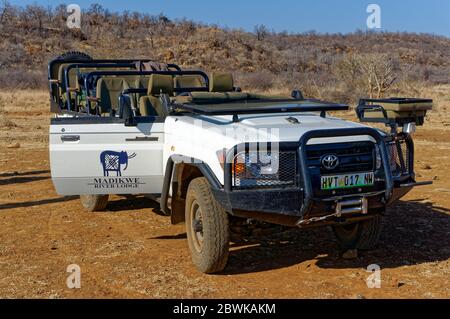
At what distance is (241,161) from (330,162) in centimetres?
69

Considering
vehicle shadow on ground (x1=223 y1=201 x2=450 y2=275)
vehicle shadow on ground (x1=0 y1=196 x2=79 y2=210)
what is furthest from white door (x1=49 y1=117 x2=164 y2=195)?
vehicle shadow on ground (x1=0 y1=196 x2=79 y2=210)

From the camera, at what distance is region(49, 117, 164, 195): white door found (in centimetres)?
600

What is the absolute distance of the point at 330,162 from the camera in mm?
4887

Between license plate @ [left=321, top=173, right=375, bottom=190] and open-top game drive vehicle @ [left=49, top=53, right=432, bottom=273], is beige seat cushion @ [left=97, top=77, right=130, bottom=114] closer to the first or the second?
open-top game drive vehicle @ [left=49, top=53, right=432, bottom=273]

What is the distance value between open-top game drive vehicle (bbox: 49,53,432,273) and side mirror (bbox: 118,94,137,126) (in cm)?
1

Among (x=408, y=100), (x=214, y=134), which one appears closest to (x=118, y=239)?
(x=214, y=134)

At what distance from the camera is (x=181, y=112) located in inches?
244

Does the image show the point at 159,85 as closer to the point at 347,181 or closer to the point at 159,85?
the point at 159,85

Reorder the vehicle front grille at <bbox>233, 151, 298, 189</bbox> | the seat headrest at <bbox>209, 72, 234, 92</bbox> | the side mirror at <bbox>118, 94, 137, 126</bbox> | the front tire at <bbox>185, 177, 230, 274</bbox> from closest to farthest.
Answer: the vehicle front grille at <bbox>233, 151, 298, 189</bbox> → the front tire at <bbox>185, 177, 230, 274</bbox> → the side mirror at <bbox>118, 94, 137, 126</bbox> → the seat headrest at <bbox>209, 72, 234, 92</bbox>

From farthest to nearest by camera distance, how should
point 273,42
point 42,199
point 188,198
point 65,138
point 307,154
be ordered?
point 273,42 < point 42,199 < point 65,138 < point 188,198 < point 307,154

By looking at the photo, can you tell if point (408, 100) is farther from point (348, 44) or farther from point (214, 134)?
point (348, 44)

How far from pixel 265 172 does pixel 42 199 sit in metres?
4.98

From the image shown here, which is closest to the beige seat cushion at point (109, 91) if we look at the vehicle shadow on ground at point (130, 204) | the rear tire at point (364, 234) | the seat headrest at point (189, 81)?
the seat headrest at point (189, 81)

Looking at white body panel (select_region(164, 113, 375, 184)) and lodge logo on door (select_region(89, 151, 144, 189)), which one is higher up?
white body panel (select_region(164, 113, 375, 184))
